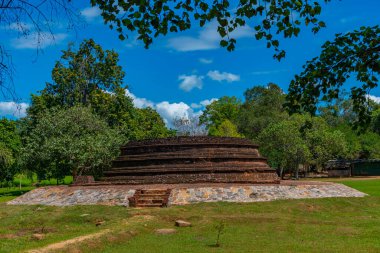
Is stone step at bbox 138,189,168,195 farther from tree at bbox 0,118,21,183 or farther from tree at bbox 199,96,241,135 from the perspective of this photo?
tree at bbox 199,96,241,135

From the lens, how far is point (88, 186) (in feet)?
71.0

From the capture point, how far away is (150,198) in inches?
731

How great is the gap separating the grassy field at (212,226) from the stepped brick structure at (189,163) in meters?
4.32

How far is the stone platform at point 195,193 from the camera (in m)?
18.2

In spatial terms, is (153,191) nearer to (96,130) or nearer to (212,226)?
(212,226)

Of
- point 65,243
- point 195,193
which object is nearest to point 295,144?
point 195,193

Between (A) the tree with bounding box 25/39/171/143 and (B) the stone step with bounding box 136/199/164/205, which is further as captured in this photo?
(A) the tree with bounding box 25/39/171/143

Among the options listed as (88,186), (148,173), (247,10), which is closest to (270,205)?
(148,173)

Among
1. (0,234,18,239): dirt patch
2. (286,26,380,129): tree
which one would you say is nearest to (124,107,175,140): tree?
(0,234,18,239): dirt patch

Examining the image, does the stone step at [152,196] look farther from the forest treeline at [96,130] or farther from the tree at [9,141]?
the tree at [9,141]

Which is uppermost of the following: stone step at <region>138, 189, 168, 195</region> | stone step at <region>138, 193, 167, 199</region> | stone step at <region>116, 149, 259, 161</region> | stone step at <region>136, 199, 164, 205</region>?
stone step at <region>116, 149, 259, 161</region>

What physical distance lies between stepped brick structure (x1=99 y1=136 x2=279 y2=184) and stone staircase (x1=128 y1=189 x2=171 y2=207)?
2.23 metres

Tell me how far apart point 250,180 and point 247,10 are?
53.4 feet

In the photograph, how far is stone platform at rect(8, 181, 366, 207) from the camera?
717 inches
